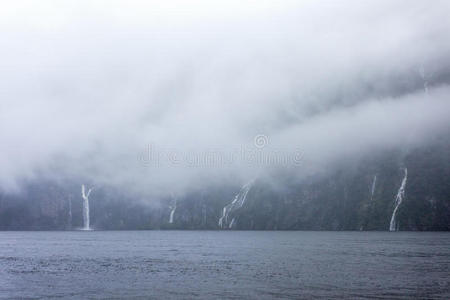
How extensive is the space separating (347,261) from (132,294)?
5486cm

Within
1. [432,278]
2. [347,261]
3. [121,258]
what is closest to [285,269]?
[347,261]

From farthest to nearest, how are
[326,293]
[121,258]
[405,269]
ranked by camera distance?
[121,258]
[405,269]
[326,293]

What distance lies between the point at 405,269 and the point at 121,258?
65485mm

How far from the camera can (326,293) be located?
7050cm

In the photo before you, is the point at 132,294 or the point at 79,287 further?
the point at 79,287

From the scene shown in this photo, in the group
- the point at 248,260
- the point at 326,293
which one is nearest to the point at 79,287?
the point at 326,293

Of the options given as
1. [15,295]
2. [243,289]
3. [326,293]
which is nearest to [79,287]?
[15,295]

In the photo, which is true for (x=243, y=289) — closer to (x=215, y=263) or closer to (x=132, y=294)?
(x=132, y=294)

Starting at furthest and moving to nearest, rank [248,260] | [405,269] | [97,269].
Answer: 1. [248,260]
2. [97,269]
3. [405,269]

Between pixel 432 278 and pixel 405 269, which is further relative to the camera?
pixel 405 269

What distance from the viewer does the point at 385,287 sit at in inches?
2940

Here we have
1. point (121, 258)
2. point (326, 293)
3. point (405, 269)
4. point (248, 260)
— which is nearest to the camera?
point (326, 293)

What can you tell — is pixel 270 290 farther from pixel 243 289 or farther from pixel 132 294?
pixel 132 294

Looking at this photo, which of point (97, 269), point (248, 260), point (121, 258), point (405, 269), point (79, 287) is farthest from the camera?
point (121, 258)
